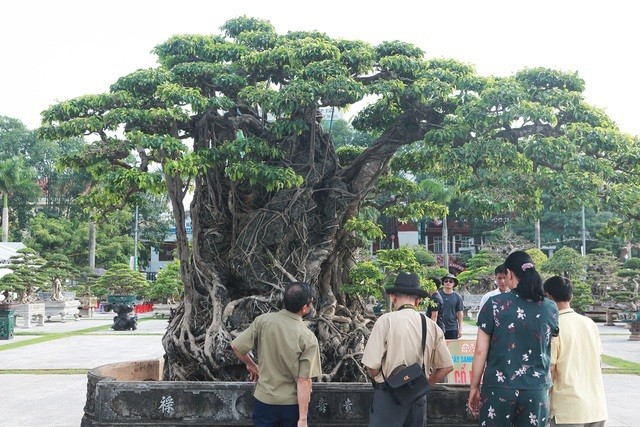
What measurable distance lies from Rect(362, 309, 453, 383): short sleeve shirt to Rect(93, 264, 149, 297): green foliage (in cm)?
3122

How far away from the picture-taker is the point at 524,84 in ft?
25.9

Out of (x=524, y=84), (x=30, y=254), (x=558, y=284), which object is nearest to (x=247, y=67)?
(x=524, y=84)

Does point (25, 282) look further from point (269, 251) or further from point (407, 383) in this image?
point (407, 383)

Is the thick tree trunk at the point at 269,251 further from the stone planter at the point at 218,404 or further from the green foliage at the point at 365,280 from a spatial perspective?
the stone planter at the point at 218,404

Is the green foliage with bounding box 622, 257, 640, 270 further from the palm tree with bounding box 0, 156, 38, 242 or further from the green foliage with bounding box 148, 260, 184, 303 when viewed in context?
the palm tree with bounding box 0, 156, 38, 242

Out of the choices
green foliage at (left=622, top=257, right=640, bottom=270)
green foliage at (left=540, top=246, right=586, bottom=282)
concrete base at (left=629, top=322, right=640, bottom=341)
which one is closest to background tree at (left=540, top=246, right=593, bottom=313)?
green foliage at (left=540, top=246, right=586, bottom=282)

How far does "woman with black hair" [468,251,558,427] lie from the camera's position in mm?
4164

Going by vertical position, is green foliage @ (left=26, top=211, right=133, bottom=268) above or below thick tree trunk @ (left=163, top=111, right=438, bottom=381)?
above

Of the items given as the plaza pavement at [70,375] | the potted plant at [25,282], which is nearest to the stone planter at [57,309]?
the potted plant at [25,282]

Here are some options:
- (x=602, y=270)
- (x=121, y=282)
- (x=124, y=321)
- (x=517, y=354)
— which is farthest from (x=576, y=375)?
(x=121, y=282)

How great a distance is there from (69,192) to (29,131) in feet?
20.8

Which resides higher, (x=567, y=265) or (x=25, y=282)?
(x=567, y=265)

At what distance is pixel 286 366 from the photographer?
4719 millimetres

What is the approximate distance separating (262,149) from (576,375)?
4704 mm
